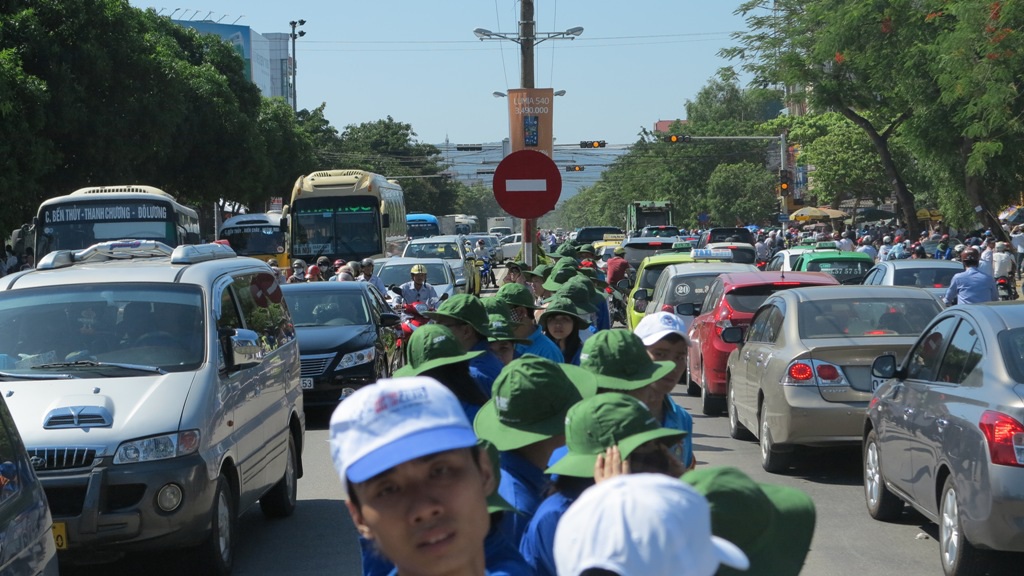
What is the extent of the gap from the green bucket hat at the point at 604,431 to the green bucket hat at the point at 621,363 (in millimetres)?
1431

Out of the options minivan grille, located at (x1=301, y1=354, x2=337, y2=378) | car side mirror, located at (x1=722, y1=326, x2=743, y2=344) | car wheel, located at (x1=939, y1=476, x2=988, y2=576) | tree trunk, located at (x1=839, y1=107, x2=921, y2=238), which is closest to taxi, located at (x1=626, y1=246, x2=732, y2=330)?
minivan grille, located at (x1=301, y1=354, x2=337, y2=378)

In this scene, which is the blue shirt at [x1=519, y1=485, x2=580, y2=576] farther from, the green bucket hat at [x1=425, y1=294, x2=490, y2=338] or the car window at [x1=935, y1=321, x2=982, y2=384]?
the car window at [x1=935, y1=321, x2=982, y2=384]

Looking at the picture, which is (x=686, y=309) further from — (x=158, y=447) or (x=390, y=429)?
(x=390, y=429)

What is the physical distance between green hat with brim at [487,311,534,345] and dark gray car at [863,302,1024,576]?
220 cm

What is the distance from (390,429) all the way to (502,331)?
15.5 feet

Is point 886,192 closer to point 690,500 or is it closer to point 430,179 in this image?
point 430,179

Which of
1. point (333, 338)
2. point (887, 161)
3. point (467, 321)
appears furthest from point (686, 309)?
point (887, 161)

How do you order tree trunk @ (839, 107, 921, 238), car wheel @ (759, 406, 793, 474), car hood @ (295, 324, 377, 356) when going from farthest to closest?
tree trunk @ (839, 107, 921, 238)
car hood @ (295, 324, 377, 356)
car wheel @ (759, 406, 793, 474)

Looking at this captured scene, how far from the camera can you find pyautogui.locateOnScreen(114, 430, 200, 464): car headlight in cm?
702

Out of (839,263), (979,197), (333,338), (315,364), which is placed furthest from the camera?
(979,197)

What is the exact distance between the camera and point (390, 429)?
2.23 meters

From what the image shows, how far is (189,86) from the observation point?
45.9 m

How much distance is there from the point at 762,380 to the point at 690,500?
29.5ft

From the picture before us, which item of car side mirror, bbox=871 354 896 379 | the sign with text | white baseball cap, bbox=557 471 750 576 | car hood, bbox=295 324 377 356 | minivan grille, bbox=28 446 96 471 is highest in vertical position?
the sign with text
